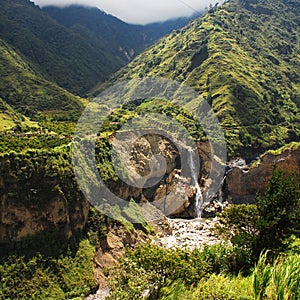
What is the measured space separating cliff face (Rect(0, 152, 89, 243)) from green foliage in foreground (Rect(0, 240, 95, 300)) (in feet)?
8.27

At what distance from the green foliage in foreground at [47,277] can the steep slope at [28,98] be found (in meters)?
40.5

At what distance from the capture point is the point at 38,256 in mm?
34250

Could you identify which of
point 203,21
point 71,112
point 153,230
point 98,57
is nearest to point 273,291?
point 153,230

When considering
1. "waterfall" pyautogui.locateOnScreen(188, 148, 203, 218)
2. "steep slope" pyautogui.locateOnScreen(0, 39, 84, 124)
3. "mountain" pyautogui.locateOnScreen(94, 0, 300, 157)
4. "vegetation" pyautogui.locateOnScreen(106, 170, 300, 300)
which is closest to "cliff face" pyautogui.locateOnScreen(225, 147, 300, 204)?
"waterfall" pyautogui.locateOnScreen(188, 148, 203, 218)

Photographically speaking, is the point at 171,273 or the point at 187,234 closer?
the point at 171,273

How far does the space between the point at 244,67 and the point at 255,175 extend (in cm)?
4483

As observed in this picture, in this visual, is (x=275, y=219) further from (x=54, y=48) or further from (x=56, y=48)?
(x=56, y=48)

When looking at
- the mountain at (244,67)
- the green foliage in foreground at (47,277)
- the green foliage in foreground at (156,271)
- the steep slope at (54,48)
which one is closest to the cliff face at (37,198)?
the green foliage in foreground at (47,277)

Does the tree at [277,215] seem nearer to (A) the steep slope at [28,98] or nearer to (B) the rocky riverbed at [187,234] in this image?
(B) the rocky riverbed at [187,234]

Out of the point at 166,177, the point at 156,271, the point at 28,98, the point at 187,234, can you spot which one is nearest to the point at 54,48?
the point at 28,98

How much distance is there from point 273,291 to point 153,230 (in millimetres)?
36978

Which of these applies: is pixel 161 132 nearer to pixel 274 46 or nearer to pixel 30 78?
pixel 30 78

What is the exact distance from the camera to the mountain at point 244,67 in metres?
71.9

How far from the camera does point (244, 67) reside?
91625 mm
